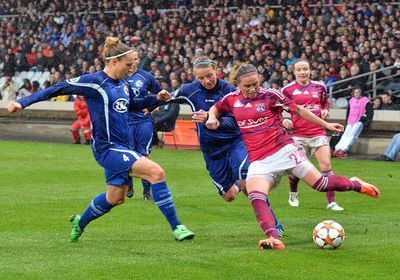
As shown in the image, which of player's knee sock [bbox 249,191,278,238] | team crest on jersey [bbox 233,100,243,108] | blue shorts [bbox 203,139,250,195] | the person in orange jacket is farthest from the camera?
the person in orange jacket

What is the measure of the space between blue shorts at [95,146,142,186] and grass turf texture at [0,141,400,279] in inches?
28.3

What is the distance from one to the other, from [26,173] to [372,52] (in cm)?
1165

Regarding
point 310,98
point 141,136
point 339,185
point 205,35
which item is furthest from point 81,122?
point 339,185

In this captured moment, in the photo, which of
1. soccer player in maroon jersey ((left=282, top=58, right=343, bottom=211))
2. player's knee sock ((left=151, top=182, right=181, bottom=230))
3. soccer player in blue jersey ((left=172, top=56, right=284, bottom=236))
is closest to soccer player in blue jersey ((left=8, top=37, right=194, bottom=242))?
player's knee sock ((left=151, top=182, right=181, bottom=230))

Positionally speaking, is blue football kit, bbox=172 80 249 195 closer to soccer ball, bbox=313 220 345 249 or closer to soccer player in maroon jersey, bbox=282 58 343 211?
soccer ball, bbox=313 220 345 249

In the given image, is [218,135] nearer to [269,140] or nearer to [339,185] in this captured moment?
[269,140]

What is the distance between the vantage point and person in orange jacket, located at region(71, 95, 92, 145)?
27.2 metres

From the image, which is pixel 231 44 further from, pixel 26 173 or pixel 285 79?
pixel 26 173

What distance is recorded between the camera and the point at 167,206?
10.3 meters

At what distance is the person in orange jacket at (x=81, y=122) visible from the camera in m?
27.2

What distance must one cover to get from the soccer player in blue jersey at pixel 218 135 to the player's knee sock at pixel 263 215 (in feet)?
4.82

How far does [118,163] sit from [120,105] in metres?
0.65

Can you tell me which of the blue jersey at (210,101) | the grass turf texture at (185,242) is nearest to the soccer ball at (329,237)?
the grass turf texture at (185,242)

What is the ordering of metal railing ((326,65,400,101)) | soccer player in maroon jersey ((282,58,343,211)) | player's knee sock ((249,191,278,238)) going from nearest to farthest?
player's knee sock ((249,191,278,238)) → soccer player in maroon jersey ((282,58,343,211)) → metal railing ((326,65,400,101))
